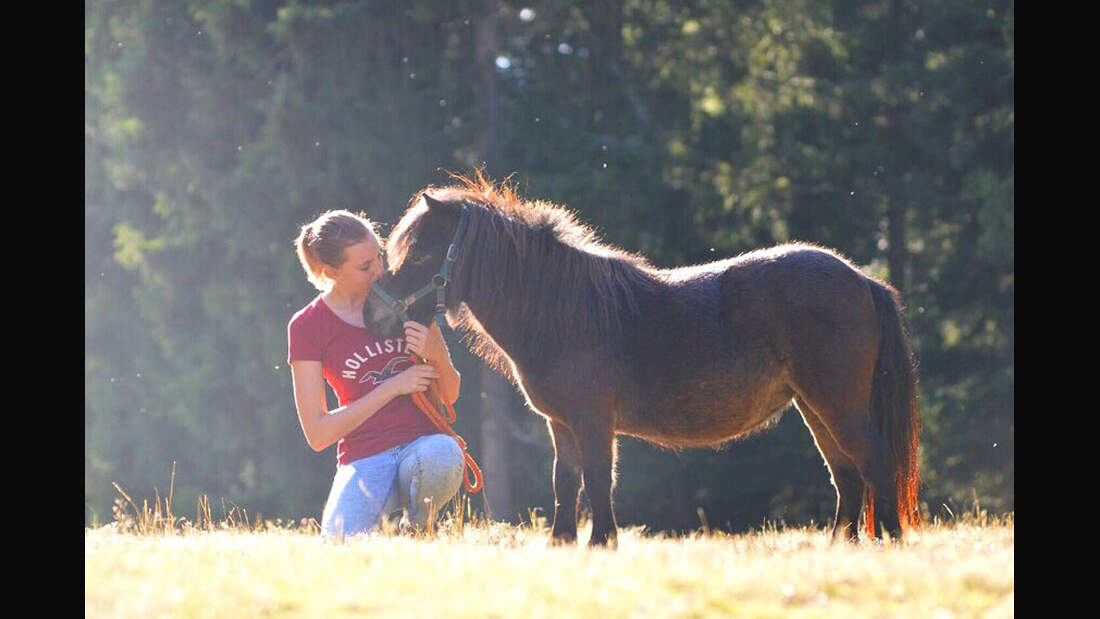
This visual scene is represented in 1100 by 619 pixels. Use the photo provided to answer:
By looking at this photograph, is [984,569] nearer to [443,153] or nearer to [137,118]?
[443,153]

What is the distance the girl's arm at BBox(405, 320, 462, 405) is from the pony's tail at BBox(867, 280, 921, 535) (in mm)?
2515

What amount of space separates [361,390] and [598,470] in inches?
66.1

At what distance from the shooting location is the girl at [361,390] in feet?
21.9

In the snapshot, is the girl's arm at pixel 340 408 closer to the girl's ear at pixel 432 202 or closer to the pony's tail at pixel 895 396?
the girl's ear at pixel 432 202

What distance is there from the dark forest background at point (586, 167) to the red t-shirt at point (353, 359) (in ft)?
32.0

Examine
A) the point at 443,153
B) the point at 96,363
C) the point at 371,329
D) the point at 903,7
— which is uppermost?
the point at 903,7

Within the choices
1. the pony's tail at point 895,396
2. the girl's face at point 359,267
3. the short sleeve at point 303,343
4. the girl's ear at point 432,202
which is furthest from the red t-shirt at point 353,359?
the pony's tail at point 895,396

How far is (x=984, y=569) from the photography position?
4656 millimetres

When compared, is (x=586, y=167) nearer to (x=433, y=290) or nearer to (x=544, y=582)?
(x=433, y=290)

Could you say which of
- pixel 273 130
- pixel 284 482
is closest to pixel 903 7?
pixel 273 130

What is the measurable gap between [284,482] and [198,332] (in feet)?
11.2

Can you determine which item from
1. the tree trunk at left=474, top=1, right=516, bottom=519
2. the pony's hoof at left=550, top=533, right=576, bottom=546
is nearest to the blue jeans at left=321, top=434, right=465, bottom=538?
the pony's hoof at left=550, top=533, right=576, bottom=546

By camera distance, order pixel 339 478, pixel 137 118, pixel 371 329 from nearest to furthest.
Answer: pixel 371 329, pixel 339 478, pixel 137 118

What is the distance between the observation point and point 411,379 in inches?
260
